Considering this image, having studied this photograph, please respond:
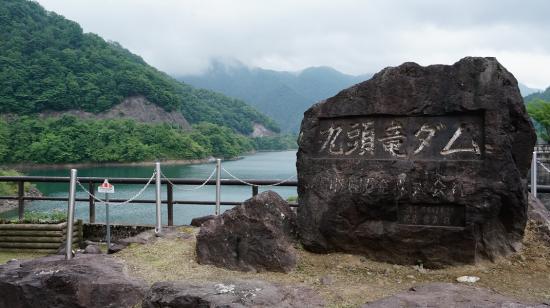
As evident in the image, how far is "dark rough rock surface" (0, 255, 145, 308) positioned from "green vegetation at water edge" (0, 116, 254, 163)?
31459 millimetres

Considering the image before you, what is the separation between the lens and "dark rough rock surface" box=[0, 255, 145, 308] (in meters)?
4.74

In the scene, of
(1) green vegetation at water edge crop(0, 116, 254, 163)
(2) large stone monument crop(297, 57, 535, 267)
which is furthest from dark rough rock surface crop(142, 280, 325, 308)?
(1) green vegetation at water edge crop(0, 116, 254, 163)

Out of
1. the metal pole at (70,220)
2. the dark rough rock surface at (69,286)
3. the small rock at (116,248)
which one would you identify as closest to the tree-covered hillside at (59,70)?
the metal pole at (70,220)

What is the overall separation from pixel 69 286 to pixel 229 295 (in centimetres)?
189

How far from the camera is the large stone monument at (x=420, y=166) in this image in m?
4.65

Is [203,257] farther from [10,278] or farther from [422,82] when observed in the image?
[422,82]

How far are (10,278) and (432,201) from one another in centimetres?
469

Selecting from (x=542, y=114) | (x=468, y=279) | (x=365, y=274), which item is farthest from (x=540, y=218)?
(x=542, y=114)

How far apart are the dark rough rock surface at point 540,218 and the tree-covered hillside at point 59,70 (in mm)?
51909

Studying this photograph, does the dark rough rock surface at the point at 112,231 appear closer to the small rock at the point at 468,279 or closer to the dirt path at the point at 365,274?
the dirt path at the point at 365,274

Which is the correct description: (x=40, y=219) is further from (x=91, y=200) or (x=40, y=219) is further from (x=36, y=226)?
(x=91, y=200)

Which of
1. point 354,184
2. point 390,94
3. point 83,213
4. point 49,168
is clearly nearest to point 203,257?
point 354,184

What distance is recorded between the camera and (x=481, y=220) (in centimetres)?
468

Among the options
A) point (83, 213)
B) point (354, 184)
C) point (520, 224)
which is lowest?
point (83, 213)
